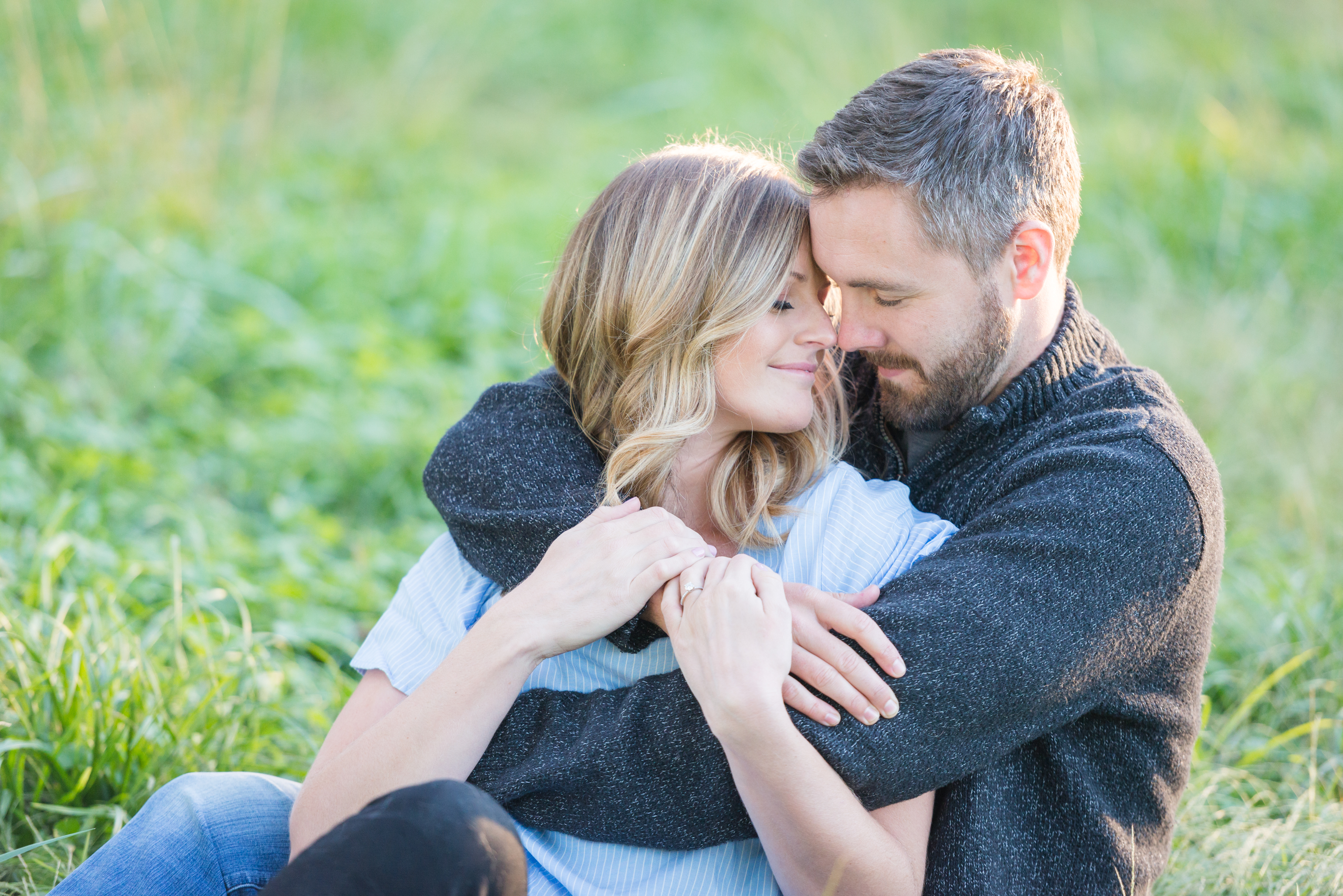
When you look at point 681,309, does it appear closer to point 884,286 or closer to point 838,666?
point 884,286

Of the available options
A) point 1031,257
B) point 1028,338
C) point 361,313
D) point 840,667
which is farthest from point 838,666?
point 361,313

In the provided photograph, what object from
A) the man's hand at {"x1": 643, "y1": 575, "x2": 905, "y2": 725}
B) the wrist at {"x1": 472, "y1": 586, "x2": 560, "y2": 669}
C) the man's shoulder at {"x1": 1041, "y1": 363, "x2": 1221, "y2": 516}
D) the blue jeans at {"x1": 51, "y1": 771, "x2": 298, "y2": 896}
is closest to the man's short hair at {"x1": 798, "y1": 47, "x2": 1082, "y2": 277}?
the man's shoulder at {"x1": 1041, "y1": 363, "x2": 1221, "y2": 516}

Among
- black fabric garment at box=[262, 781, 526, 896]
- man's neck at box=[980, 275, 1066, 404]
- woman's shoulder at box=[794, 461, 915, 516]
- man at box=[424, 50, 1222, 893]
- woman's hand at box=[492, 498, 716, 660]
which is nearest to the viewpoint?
black fabric garment at box=[262, 781, 526, 896]

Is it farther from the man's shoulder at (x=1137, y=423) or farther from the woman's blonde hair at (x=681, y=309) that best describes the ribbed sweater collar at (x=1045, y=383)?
the woman's blonde hair at (x=681, y=309)

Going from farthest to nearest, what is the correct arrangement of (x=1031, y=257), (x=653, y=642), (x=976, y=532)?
1. (x=1031, y=257)
2. (x=653, y=642)
3. (x=976, y=532)

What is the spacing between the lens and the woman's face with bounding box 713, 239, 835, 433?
7.32ft

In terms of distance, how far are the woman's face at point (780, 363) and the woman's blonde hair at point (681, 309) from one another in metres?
0.03

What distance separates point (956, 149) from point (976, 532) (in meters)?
0.78

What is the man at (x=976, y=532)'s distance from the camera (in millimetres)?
1750

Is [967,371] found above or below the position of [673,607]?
above

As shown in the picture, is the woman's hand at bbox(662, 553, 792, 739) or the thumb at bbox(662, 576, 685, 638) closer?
the woman's hand at bbox(662, 553, 792, 739)

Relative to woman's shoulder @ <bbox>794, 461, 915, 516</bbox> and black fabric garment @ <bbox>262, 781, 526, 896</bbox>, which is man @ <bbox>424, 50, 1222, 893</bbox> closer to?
woman's shoulder @ <bbox>794, 461, 915, 516</bbox>

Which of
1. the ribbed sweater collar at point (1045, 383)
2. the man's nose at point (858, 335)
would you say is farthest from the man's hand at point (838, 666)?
the man's nose at point (858, 335)

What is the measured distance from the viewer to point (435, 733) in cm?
186
